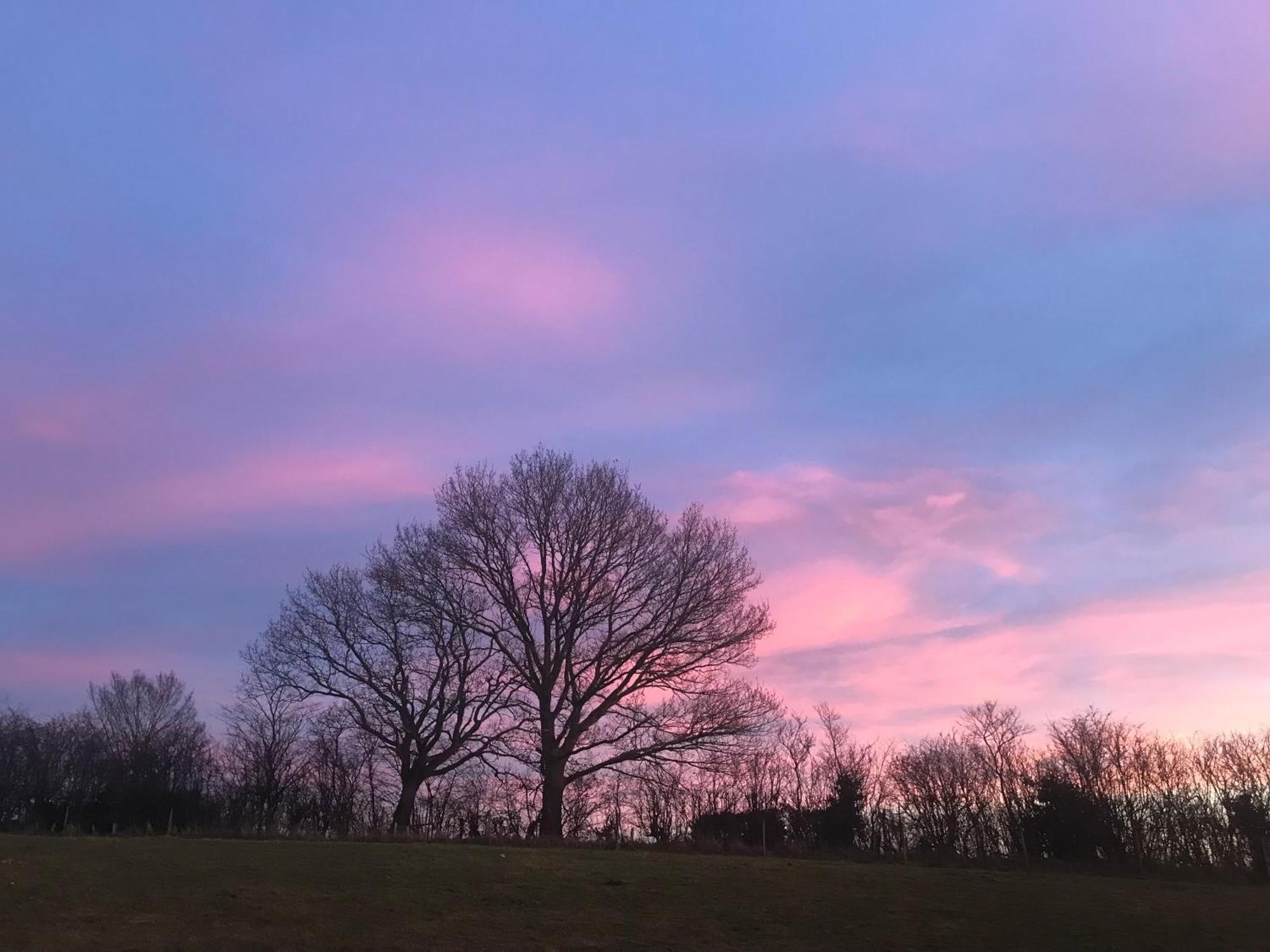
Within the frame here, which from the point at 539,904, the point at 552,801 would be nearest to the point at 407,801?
the point at 552,801

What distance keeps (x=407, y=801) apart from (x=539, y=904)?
2014 cm

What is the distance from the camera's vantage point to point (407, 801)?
34469 mm

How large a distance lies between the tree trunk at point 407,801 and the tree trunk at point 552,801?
19.8 feet

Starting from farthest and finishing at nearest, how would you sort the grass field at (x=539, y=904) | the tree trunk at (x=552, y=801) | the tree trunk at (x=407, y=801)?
the tree trunk at (x=407, y=801), the tree trunk at (x=552, y=801), the grass field at (x=539, y=904)

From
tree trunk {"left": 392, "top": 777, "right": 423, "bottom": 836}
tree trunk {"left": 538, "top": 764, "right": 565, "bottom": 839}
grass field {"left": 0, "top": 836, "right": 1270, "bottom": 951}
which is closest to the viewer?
grass field {"left": 0, "top": 836, "right": 1270, "bottom": 951}

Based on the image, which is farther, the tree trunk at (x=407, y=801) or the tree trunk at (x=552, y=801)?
the tree trunk at (x=407, y=801)

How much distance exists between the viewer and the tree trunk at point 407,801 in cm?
3403

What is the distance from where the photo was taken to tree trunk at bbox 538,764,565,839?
30.4m

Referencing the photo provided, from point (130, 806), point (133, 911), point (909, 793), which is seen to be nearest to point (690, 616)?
point (909, 793)

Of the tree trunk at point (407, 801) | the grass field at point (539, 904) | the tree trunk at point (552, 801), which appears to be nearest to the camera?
the grass field at point (539, 904)

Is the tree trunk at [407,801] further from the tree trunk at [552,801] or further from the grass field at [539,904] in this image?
the grass field at [539,904]

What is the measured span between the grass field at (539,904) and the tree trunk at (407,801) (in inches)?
482

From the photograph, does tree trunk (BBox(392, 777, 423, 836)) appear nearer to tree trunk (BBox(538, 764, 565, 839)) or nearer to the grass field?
tree trunk (BBox(538, 764, 565, 839))

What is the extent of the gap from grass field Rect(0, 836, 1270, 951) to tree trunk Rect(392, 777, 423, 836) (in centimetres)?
1225
